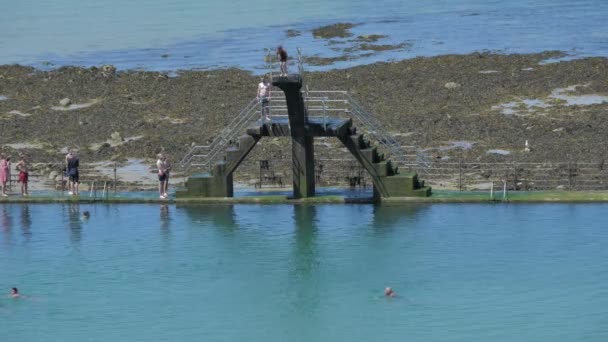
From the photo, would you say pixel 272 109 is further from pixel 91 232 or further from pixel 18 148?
pixel 18 148

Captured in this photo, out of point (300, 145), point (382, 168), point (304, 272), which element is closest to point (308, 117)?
point (300, 145)

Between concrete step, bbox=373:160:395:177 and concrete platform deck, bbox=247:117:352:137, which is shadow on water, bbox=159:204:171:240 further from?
concrete step, bbox=373:160:395:177

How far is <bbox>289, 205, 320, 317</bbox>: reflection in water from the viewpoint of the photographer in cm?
3972

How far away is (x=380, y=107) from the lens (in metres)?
65.8

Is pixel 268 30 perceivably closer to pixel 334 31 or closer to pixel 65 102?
pixel 334 31

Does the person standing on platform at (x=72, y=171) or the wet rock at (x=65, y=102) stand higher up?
the wet rock at (x=65, y=102)

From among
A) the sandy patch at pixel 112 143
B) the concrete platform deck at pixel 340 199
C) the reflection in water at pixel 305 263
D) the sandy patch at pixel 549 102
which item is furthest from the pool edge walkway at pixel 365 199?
the sandy patch at pixel 549 102

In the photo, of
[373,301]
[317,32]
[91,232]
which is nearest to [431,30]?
[317,32]

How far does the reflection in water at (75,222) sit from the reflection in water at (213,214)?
12.9ft

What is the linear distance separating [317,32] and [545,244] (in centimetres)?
5533

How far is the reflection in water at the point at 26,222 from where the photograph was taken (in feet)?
161

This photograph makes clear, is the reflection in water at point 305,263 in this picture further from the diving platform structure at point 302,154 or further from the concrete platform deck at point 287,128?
the concrete platform deck at point 287,128

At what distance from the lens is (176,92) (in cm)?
7181

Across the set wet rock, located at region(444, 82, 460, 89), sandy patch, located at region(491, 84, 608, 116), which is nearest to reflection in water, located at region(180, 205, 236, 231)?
sandy patch, located at region(491, 84, 608, 116)
